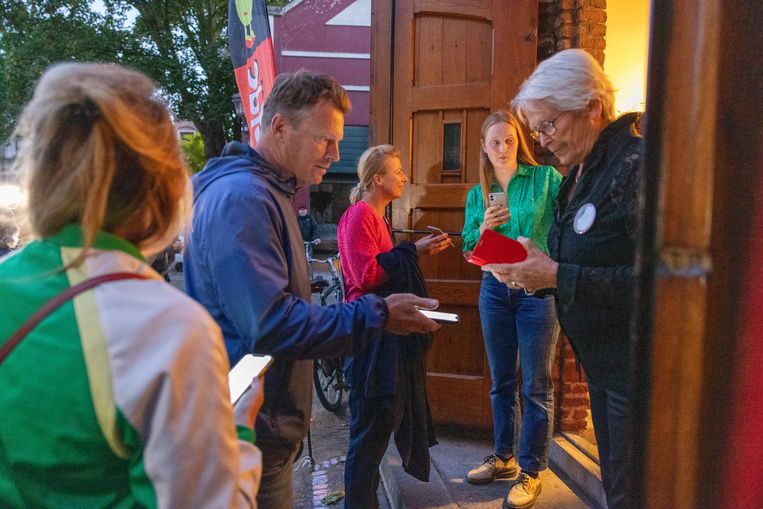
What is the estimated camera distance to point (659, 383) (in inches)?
22.0

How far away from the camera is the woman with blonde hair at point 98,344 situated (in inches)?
29.8

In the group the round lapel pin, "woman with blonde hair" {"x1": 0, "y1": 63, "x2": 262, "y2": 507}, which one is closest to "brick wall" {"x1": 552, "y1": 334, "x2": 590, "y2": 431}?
the round lapel pin

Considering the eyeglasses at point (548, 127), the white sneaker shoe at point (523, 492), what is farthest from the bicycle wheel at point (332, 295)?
the eyeglasses at point (548, 127)

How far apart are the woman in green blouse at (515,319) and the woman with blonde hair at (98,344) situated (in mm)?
2516

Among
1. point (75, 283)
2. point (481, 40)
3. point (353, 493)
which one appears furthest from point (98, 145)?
point (481, 40)

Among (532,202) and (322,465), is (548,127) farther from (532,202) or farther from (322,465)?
(322,465)

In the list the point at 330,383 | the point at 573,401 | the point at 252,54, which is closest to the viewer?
the point at 573,401

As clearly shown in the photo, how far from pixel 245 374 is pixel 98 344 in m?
0.41

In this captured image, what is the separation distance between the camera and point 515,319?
10.8 ft

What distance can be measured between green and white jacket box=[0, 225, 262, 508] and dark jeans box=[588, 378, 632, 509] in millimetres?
1400

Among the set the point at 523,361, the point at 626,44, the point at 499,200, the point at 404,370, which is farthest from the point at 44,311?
the point at 626,44

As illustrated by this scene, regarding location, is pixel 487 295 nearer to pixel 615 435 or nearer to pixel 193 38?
pixel 615 435

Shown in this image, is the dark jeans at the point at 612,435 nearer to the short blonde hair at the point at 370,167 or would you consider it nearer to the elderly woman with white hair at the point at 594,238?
the elderly woman with white hair at the point at 594,238

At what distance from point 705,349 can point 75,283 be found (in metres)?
0.77
